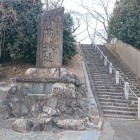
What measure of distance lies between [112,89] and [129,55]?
6.74 metres

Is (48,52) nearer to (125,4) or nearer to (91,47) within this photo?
(125,4)

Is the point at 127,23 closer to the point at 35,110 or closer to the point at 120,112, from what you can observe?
the point at 120,112

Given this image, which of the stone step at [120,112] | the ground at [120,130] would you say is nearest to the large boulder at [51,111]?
the ground at [120,130]

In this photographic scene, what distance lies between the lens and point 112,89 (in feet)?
54.9

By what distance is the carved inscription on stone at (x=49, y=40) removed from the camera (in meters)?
13.3

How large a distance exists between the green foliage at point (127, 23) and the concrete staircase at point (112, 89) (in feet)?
6.75

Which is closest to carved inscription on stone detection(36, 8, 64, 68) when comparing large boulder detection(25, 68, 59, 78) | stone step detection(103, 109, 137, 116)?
large boulder detection(25, 68, 59, 78)

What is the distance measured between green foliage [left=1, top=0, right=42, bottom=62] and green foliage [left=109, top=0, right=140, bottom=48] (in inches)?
287

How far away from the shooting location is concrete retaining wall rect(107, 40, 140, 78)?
802 inches

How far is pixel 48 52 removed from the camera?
13.3 meters

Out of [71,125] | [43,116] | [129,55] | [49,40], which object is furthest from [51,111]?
[129,55]

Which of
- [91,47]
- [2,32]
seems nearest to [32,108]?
[2,32]

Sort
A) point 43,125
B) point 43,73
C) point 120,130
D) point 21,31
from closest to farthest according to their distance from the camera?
point 43,125
point 120,130
point 43,73
point 21,31

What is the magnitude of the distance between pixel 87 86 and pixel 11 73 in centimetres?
487
